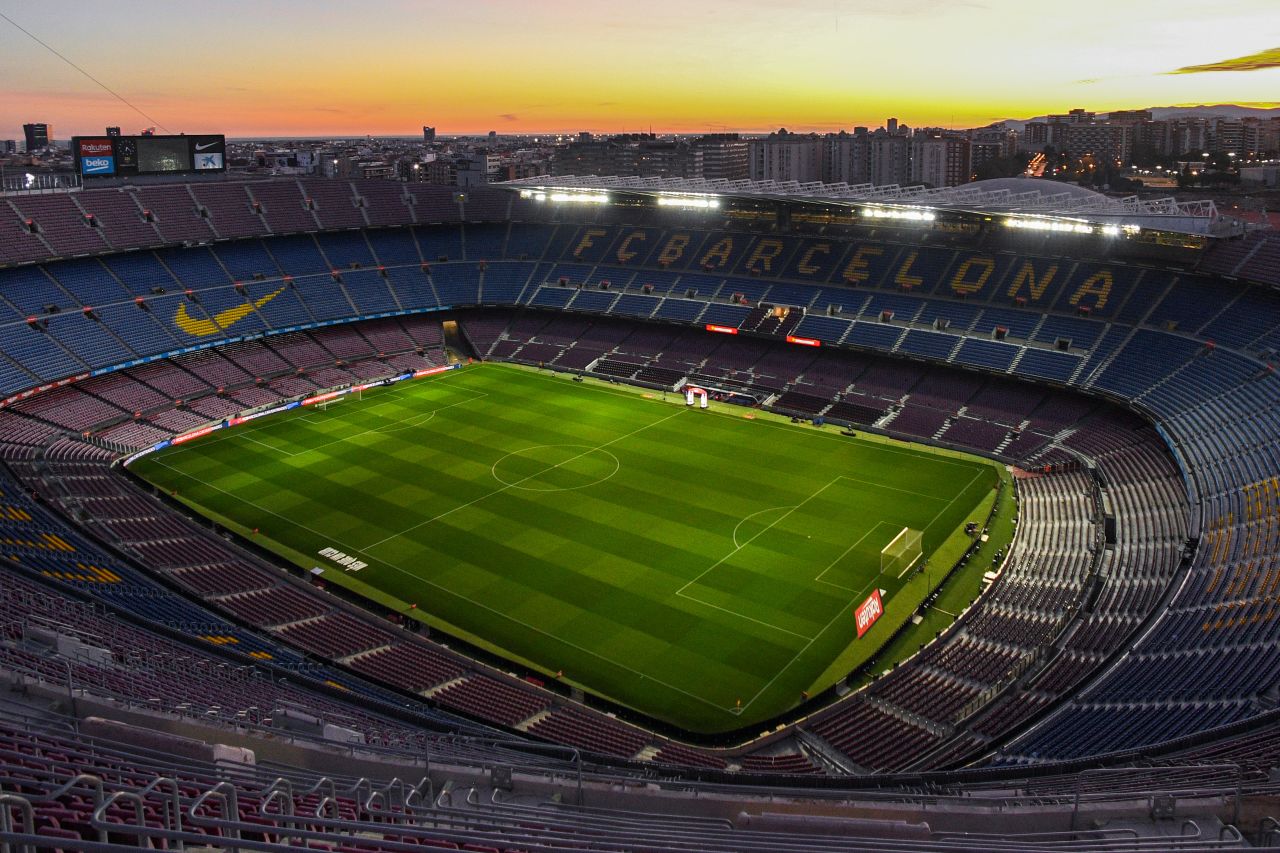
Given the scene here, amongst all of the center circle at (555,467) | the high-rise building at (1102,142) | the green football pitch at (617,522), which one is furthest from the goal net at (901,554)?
the high-rise building at (1102,142)

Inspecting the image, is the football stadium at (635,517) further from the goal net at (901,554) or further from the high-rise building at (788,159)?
the high-rise building at (788,159)

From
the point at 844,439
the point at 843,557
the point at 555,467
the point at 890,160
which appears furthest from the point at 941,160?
the point at 843,557

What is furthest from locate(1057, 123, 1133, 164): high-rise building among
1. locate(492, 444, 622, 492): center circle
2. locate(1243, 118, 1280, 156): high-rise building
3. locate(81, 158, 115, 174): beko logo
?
locate(81, 158, 115, 174): beko logo

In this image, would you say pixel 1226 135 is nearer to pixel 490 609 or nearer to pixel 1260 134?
pixel 1260 134

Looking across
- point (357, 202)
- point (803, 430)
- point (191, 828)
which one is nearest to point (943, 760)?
point (191, 828)

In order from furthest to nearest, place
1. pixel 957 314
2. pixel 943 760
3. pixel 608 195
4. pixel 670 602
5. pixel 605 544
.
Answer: pixel 608 195 < pixel 957 314 < pixel 605 544 < pixel 670 602 < pixel 943 760

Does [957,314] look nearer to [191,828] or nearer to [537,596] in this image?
[537,596]

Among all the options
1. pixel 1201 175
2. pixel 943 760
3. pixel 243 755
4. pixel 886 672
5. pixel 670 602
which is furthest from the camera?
pixel 1201 175

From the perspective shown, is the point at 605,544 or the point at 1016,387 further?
A: the point at 1016,387
